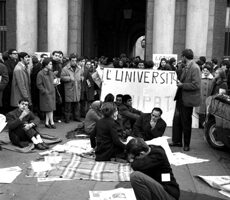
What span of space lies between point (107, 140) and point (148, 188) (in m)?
2.78

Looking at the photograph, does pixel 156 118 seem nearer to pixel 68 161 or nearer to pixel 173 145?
pixel 173 145

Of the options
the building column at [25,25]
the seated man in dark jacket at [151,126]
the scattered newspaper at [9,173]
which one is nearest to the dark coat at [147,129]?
the seated man in dark jacket at [151,126]

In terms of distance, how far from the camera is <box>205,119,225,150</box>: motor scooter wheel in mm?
8453


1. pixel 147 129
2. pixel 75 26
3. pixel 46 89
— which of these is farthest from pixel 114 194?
pixel 75 26

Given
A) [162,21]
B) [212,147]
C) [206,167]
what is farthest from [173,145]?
[162,21]

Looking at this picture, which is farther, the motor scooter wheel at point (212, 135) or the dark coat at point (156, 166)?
the motor scooter wheel at point (212, 135)

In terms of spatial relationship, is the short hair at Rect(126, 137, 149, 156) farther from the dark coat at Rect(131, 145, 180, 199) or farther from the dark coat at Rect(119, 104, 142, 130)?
the dark coat at Rect(119, 104, 142, 130)

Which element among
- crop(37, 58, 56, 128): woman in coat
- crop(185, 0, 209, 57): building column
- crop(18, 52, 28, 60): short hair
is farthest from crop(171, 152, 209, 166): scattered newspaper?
crop(185, 0, 209, 57): building column

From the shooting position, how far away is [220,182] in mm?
6098

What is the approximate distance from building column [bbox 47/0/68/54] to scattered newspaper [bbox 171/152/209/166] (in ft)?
27.8

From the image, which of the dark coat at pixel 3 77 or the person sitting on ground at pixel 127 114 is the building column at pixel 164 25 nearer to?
the person sitting on ground at pixel 127 114

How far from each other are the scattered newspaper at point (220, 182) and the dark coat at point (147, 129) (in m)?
1.43

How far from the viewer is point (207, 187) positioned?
603cm

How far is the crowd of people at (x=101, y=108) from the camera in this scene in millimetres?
4535
